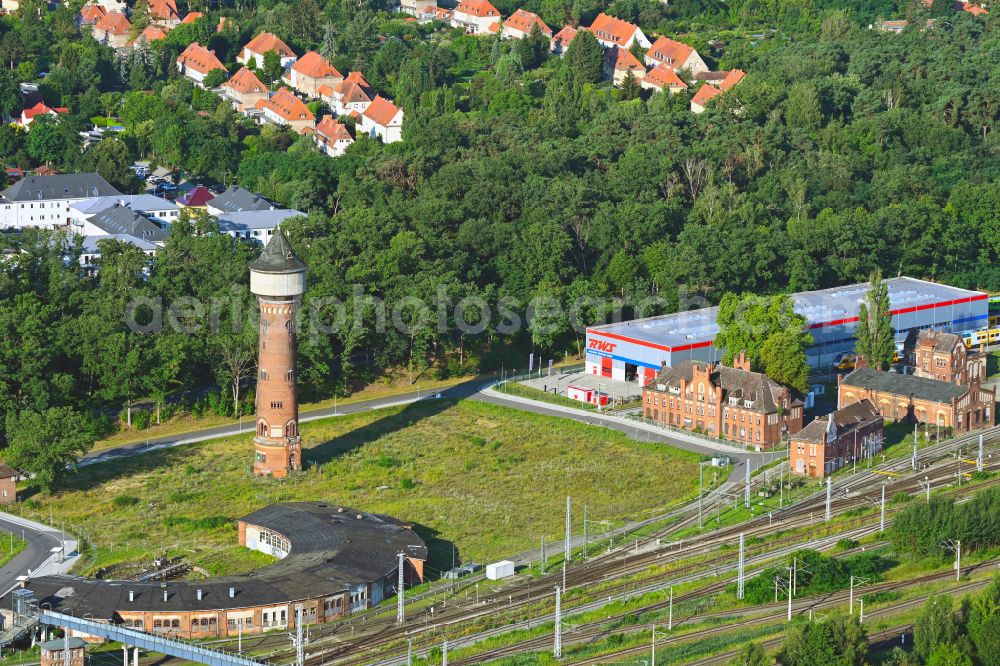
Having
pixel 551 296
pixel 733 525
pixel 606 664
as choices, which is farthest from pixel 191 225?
pixel 606 664

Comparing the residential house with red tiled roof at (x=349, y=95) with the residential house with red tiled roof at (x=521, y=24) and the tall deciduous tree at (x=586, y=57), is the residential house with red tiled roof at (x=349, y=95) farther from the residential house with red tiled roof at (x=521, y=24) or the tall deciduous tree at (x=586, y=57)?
the residential house with red tiled roof at (x=521, y=24)

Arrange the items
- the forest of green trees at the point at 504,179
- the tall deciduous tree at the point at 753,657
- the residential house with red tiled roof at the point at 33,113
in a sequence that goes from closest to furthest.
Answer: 1. the tall deciduous tree at the point at 753,657
2. the forest of green trees at the point at 504,179
3. the residential house with red tiled roof at the point at 33,113

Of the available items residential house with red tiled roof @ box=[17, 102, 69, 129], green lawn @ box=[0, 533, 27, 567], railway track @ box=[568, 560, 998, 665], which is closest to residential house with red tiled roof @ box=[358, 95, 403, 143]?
residential house with red tiled roof @ box=[17, 102, 69, 129]

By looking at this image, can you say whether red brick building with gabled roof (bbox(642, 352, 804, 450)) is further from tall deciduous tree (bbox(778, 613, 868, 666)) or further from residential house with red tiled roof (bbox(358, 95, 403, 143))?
residential house with red tiled roof (bbox(358, 95, 403, 143))

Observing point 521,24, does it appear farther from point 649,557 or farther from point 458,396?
point 649,557

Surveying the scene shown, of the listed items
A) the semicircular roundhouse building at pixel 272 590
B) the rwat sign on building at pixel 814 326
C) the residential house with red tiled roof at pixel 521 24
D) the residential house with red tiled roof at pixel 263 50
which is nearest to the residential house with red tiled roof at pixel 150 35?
the residential house with red tiled roof at pixel 263 50

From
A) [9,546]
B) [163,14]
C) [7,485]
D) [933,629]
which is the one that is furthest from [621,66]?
[933,629]
